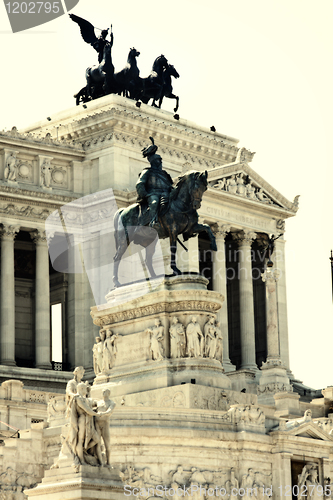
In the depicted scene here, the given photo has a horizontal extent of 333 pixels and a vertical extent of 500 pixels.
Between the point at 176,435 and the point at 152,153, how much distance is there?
14.1m

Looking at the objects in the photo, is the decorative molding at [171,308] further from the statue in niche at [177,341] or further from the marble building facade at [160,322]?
the statue in niche at [177,341]

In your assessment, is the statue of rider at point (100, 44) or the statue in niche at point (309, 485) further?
the statue of rider at point (100, 44)

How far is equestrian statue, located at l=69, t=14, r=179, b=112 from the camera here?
82.2m

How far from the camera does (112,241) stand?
75812mm

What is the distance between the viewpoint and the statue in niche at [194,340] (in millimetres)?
49375

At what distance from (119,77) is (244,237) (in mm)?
12942

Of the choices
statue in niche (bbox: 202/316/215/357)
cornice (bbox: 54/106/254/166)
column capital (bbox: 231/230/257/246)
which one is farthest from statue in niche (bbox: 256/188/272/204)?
statue in niche (bbox: 202/316/215/357)

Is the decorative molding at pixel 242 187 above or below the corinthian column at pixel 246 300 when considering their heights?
above

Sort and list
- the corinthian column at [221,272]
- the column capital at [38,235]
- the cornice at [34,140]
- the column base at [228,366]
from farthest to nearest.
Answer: the corinthian column at [221,272] → the column base at [228,366] → the column capital at [38,235] → the cornice at [34,140]

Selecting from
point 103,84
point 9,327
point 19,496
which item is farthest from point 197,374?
point 103,84

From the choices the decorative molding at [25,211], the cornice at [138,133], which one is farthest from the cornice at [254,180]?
the decorative molding at [25,211]

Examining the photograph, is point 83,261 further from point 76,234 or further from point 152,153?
point 152,153

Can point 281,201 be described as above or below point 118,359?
above

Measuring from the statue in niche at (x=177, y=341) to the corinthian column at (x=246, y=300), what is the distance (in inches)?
1159
